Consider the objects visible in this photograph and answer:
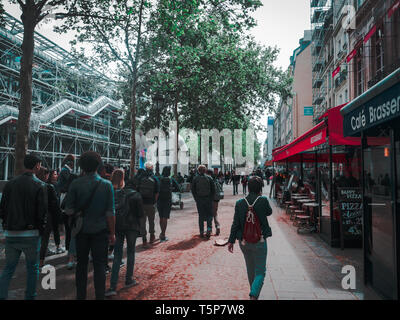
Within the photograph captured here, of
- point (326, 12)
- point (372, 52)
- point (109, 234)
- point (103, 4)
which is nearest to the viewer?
point (109, 234)

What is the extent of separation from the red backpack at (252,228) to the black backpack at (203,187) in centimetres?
457

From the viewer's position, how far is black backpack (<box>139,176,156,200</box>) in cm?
→ 726

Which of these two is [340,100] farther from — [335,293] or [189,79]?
[335,293]

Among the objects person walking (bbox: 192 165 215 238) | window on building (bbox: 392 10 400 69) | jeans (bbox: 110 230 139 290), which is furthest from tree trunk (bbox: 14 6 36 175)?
window on building (bbox: 392 10 400 69)

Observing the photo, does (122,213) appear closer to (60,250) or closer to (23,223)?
(23,223)

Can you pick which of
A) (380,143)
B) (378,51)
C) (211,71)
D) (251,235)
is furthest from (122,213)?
(378,51)

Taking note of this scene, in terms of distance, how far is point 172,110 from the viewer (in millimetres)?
24641

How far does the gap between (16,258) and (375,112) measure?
4.42 metres

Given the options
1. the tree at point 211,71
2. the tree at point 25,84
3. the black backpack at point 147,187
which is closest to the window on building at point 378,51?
the tree at point 211,71

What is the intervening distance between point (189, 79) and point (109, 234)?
45.6 ft

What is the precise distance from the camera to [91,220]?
146 inches

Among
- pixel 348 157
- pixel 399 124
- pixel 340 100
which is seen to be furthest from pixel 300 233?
pixel 340 100

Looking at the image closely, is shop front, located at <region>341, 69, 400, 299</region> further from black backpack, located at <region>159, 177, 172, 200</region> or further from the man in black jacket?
black backpack, located at <region>159, 177, 172, 200</region>

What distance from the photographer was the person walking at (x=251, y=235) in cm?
367
